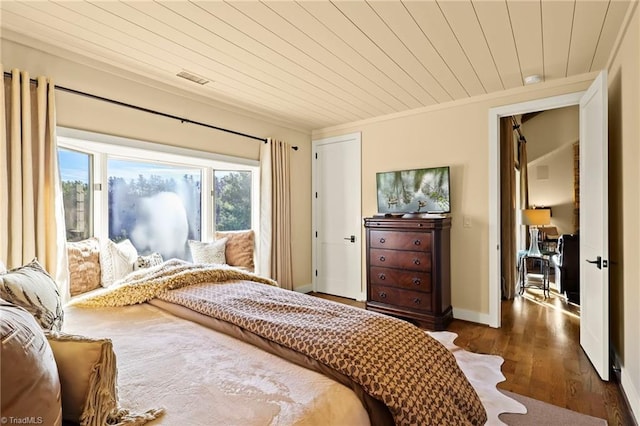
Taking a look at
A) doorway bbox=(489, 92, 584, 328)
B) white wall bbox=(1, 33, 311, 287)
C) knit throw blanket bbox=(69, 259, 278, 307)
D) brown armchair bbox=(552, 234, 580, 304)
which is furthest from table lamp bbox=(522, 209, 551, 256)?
knit throw blanket bbox=(69, 259, 278, 307)

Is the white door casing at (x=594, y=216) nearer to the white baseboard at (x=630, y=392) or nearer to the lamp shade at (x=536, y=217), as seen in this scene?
the white baseboard at (x=630, y=392)

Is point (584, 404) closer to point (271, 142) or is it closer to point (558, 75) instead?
point (558, 75)

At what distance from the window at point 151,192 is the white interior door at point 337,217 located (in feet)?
3.40

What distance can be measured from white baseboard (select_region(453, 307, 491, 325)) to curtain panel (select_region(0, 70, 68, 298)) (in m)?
3.69

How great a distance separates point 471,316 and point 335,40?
309 cm

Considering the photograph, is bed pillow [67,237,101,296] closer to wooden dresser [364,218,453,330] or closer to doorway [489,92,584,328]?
wooden dresser [364,218,453,330]

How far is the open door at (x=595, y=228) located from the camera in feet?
7.36

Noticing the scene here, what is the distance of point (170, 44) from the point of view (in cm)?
229

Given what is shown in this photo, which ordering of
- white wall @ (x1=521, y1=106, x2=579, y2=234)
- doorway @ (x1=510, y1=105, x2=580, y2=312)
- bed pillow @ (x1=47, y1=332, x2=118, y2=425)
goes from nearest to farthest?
bed pillow @ (x1=47, y1=332, x2=118, y2=425)
doorway @ (x1=510, y1=105, x2=580, y2=312)
white wall @ (x1=521, y1=106, x2=579, y2=234)

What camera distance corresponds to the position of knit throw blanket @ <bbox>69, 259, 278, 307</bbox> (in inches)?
79.1

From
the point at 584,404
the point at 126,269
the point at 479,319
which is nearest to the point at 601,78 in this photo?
the point at 584,404

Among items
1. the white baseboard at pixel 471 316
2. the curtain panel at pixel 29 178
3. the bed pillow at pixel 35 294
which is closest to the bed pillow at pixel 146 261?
the curtain panel at pixel 29 178

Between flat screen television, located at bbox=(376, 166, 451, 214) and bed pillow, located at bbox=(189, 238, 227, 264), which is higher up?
flat screen television, located at bbox=(376, 166, 451, 214)

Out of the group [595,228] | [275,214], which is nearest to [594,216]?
[595,228]
